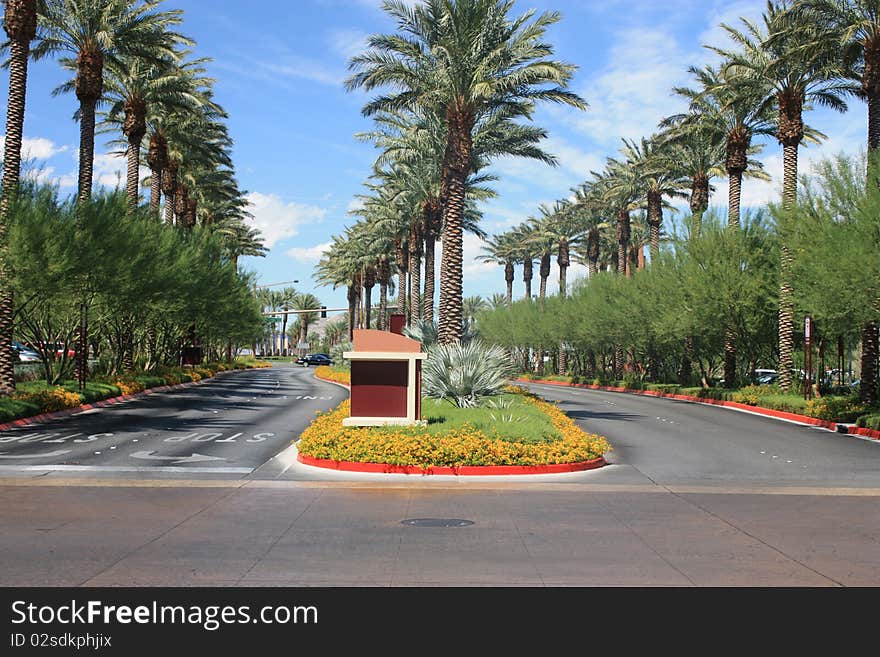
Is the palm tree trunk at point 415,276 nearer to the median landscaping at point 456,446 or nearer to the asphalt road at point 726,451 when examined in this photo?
the asphalt road at point 726,451

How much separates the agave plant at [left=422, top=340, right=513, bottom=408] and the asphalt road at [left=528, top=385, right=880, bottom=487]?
3615mm

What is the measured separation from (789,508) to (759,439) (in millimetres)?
12678

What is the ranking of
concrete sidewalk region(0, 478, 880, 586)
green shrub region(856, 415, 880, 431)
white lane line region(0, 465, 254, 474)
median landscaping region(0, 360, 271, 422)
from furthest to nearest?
green shrub region(856, 415, 880, 431) < median landscaping region(0, 360, 271, 422) < white lane line region(0, 465, 254, 474) < concrete sidewalk region(0, 478, 880, 586)

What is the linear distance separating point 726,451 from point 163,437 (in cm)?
1418

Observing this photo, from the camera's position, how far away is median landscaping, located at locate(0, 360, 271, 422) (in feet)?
89.1

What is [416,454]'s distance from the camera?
711 inches

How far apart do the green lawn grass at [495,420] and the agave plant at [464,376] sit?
0.94 ft

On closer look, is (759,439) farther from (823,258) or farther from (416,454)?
(416,454)

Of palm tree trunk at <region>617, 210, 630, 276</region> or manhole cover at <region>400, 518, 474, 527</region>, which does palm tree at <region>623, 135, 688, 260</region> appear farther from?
manhole cover at <region>400, 518, 474, 527</region>

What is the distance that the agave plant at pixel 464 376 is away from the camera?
26.6 meters

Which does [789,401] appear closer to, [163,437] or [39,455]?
[163,437]

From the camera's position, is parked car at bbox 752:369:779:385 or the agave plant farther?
parked car at bbox 752:369:779:385

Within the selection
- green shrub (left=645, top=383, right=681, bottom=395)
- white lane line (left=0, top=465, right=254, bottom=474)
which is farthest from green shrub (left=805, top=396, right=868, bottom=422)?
white lane line (left=0, top=465, right=254, bottom=474)
